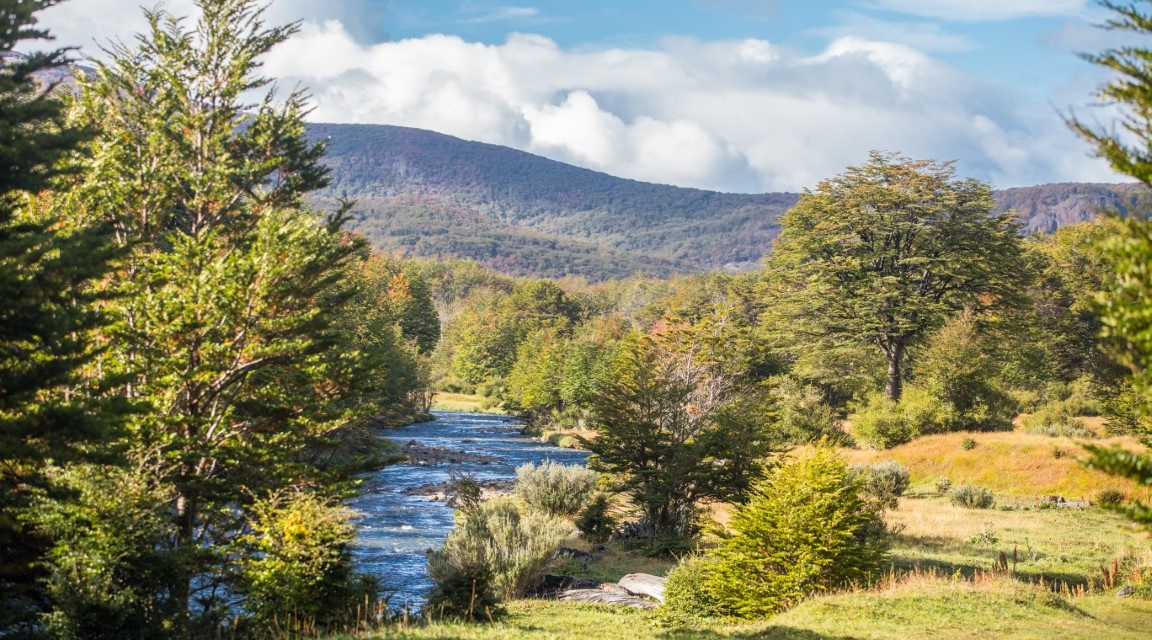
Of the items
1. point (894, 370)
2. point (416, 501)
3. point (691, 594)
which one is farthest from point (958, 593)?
point (894, 370)

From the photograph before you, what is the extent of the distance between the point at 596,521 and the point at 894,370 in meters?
27.4

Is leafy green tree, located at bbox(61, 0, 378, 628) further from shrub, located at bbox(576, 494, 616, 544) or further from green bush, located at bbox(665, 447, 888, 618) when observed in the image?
shrub, located at bbox(576, 494, 616, 544)

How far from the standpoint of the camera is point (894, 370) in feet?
156

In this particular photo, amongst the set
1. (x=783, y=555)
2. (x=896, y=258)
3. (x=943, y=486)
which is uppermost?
(x=896, y=258)

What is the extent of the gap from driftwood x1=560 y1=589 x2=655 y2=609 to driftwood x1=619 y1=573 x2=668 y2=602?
214 mm

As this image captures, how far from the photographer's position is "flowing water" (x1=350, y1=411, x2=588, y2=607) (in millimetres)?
22453

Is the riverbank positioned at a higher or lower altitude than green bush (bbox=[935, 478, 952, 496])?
lower

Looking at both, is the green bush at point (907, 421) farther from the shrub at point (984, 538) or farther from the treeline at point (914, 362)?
the shrub at point (984, 538)

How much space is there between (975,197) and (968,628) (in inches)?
1522

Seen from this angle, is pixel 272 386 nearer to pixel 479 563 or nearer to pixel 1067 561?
pixel 479 563

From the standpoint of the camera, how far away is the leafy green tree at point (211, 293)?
594 inches

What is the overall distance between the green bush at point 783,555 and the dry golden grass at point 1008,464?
71.3ft

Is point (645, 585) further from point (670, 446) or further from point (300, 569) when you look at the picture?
point (670, 446)

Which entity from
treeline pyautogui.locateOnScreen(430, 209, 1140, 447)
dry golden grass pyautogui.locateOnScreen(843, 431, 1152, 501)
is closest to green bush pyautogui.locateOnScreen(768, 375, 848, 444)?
treeline pyautogui.locateOnScreen(430, 209, 1140, 447)
